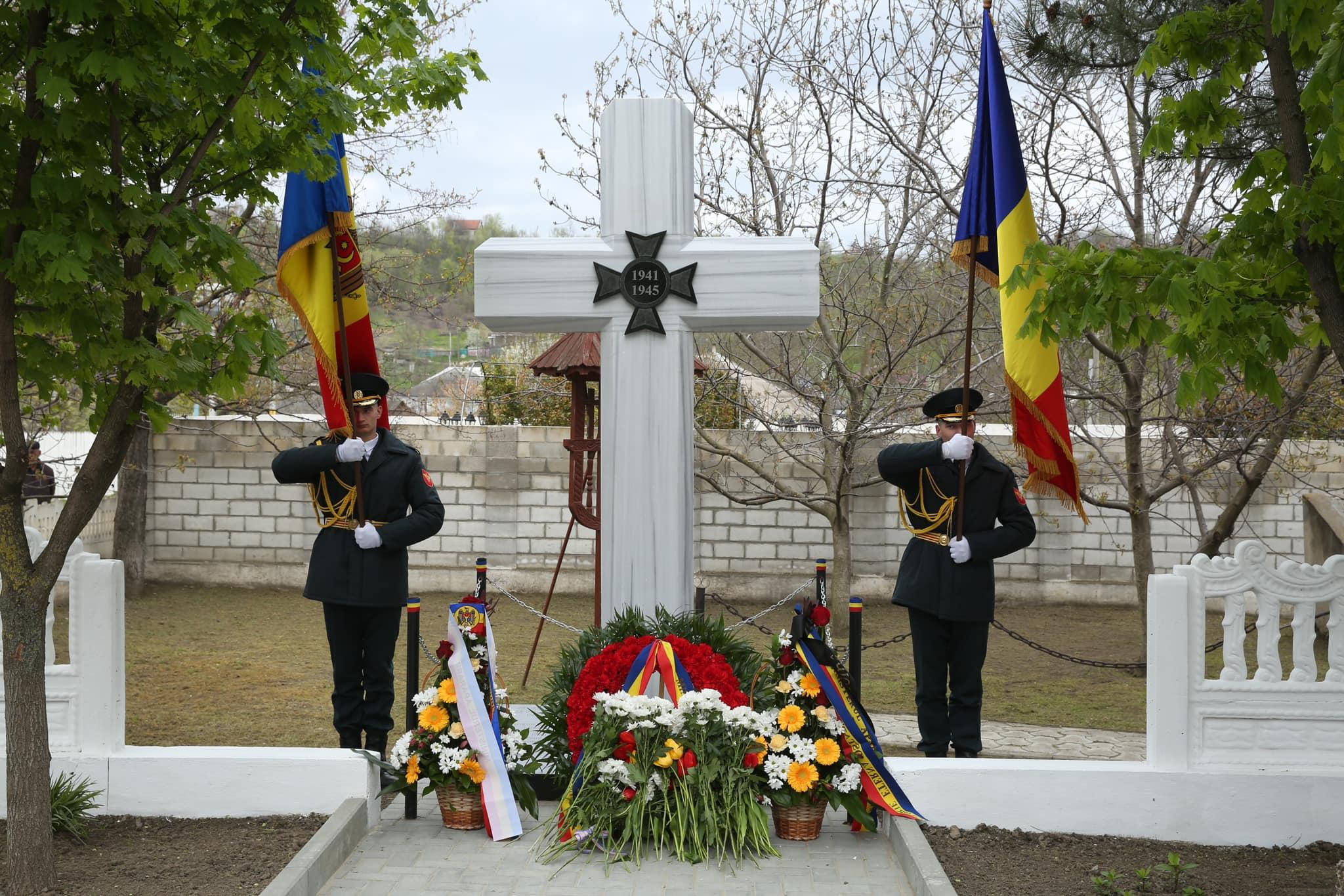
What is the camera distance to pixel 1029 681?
995 centimetres

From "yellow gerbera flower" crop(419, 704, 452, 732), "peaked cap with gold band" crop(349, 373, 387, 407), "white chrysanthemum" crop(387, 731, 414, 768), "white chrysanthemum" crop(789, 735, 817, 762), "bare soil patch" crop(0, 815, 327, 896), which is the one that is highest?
"peaked cap with gold band" crop(349, 373, 387, 407)

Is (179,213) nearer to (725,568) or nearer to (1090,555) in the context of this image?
(725,568)

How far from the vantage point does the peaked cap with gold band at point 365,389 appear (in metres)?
5.56

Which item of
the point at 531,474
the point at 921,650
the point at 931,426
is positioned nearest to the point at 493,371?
the point at 531,474

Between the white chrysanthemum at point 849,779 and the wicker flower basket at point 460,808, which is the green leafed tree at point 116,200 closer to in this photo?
the wicker flower basket at point 460,808

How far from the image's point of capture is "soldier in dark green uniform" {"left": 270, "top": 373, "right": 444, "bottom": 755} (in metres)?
5.47

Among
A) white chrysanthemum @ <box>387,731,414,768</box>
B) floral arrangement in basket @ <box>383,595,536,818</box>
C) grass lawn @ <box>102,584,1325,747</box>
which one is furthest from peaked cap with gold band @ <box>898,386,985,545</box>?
grass lawn @ <box>102,584,1325,747</box>

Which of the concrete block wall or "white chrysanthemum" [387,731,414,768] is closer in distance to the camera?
"white chrysanthemum" [387,731,414,768]

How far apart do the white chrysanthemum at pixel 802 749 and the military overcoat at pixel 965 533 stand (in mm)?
1180

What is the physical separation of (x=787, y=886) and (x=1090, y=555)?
1115cm

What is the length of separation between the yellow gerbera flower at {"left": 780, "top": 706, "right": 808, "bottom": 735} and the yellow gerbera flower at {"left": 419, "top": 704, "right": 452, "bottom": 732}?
1281mm

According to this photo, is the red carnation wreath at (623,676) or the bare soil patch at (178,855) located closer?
the bare soil patch at (178,855)

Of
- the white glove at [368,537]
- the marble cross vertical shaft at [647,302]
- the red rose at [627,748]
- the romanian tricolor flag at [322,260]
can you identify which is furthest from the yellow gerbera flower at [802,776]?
the romanian tricolor flag at [322,260]

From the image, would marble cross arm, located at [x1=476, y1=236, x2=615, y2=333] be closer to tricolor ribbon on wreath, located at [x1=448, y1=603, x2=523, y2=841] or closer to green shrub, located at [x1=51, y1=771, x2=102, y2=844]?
tricolor ribbon on wreath, located at [x1=448, y1=603, x2=523, y2=841]
